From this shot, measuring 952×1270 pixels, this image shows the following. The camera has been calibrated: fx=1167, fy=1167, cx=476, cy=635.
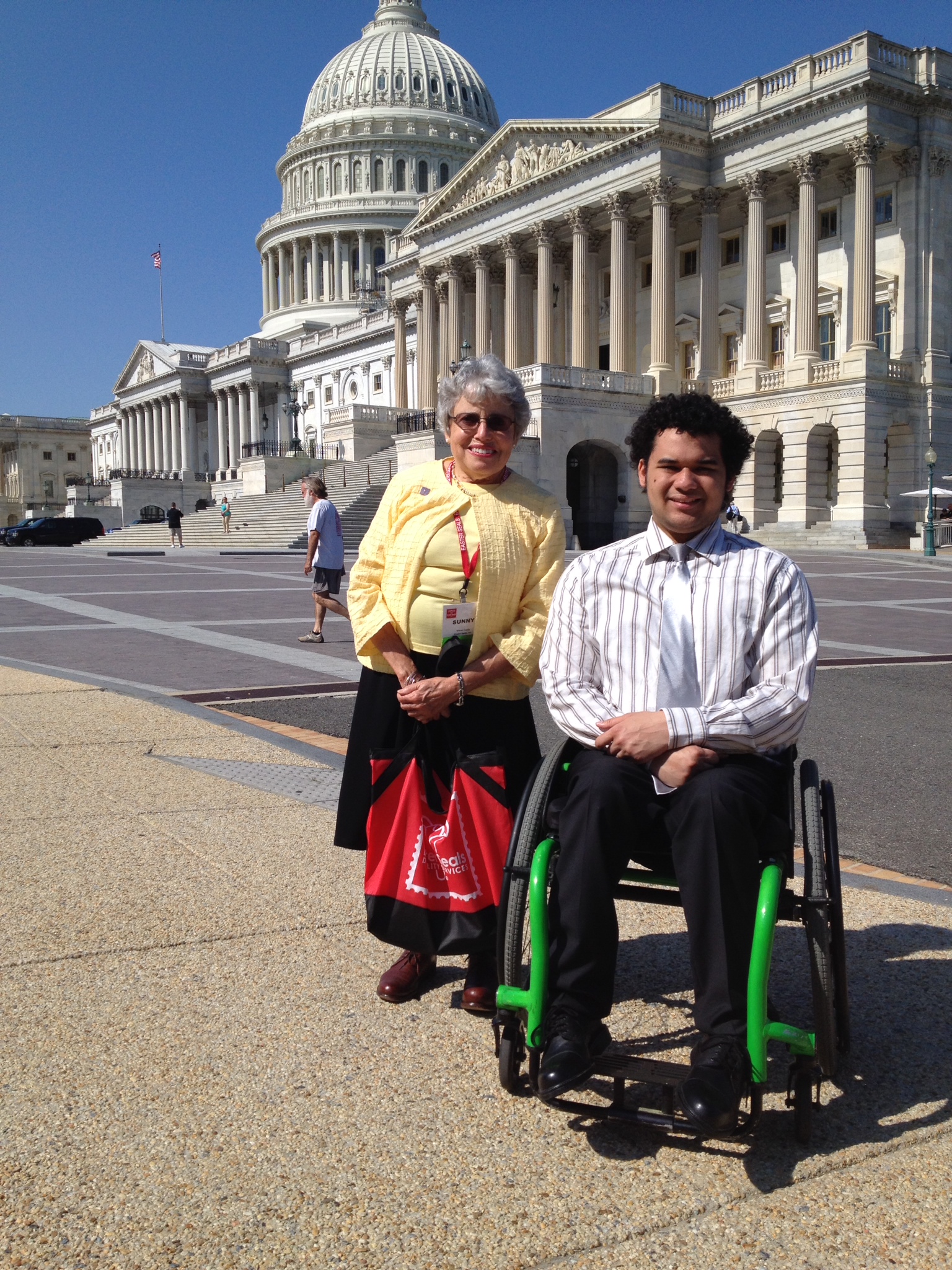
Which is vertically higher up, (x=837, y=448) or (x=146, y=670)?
(x=837, y=448)

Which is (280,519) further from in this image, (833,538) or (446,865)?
(446,865)

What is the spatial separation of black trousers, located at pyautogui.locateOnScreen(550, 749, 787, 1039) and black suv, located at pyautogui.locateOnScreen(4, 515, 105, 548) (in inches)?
2369

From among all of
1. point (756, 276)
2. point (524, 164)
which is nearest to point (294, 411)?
point (524, 164)

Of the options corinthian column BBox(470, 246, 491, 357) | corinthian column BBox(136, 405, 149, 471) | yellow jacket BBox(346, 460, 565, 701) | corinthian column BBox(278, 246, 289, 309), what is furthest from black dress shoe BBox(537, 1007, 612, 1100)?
corinthian column BBox(136, 405, 149, 471)

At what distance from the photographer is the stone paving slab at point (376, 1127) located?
2.44 metres

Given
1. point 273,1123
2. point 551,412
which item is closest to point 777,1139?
point 273,1123

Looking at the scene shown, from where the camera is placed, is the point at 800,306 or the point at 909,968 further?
the point at 800,306

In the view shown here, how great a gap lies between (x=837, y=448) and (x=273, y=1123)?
Answer: 43.2 metres

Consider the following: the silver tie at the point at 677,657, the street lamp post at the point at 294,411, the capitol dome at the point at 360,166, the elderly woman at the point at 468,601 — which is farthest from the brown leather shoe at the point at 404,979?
the capitol dome at the point at 360,166

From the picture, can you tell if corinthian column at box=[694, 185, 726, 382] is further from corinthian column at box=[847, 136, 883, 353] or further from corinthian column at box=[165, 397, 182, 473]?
corinthian column at box=[165, 397, 182, 473]

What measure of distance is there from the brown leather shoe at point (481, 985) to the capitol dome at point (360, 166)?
96717 millimetres

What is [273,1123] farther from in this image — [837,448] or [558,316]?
[558,316]

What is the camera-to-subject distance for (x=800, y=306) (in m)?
43.7

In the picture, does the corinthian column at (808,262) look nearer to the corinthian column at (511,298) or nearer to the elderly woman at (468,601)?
the corinthian column at (511,298)
